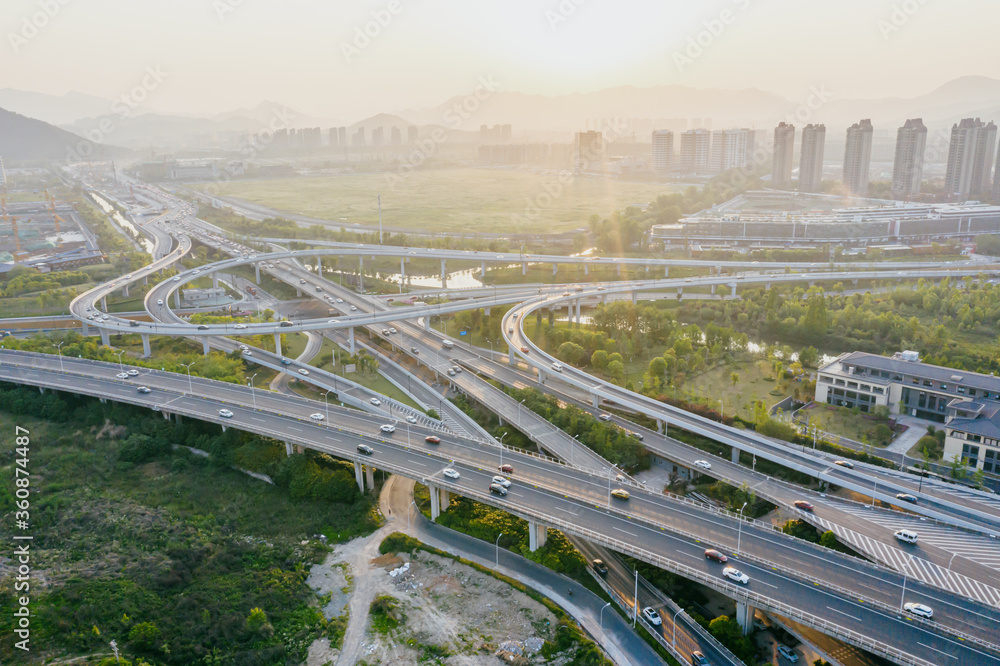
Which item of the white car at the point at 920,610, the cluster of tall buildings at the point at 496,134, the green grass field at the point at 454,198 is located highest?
the cluster of tall buildings at the point at 496,134

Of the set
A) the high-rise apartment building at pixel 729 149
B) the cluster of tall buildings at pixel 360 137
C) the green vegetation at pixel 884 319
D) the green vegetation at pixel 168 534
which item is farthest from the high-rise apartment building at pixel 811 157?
the cluster of tall buildings at pixel 360 137

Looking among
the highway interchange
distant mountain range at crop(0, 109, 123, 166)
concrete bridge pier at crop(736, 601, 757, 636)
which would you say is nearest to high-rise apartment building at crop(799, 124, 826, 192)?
the highway interchange

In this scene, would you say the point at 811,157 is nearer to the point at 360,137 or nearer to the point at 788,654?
the point at 788,654

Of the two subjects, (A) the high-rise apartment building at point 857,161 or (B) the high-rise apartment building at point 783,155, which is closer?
(A) the high-rise apartment building at point 857,161

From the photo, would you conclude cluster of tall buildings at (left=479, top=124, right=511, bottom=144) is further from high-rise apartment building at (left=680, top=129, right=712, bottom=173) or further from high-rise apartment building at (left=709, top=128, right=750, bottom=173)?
high-rise apartment building at (left=709, top=128, right=750, bottom=173)

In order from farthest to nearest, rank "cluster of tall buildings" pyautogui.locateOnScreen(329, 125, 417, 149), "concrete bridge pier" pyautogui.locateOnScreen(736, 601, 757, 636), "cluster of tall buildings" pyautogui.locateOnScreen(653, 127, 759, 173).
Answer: "cluster of tall buildings" pyautogui.locateOnScreen(329, 125, 417, 149)
"cluster of tall buildings" pyautogui.locateOnScreen(653, 127, 759, 173)
"concrete bridge pier" pyautogui.locateOnScreen(736, 601, 757, 636)

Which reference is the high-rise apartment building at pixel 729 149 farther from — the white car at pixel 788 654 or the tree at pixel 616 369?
the white car at pixel 788 654
